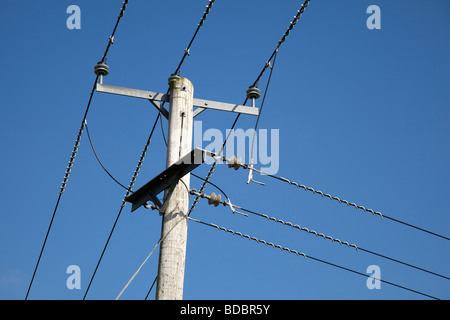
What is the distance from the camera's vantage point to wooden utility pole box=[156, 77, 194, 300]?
8.98m

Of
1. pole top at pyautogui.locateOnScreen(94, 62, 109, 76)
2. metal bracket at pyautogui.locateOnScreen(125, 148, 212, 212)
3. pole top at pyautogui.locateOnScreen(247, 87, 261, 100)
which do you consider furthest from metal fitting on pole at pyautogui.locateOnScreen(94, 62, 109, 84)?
pole top at pyautogui.locateOnScreen(247, 87, 261, 100)

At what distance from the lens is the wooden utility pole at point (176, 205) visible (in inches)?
354

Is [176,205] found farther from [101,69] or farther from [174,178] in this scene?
[101,69]

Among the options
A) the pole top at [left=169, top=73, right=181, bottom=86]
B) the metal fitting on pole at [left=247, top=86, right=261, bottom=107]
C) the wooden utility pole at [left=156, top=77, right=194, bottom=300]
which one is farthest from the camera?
the metal fitting on pole at [left=247, top=86, right=261, bottom=107]

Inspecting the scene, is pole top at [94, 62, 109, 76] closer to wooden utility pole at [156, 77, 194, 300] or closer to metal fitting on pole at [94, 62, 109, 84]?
metal fitting on pole at [94, 62, 109, 84]

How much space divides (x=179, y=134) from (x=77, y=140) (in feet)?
9.20

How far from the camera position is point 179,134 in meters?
9.86

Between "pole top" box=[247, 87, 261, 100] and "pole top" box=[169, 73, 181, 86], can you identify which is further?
"pole top" box=[247, 87, 261, 100]

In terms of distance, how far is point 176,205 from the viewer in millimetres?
9438

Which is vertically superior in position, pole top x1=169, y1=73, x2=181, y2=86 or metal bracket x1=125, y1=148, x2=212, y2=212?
pole top x1=169, y1=73, x2=181, y2=86

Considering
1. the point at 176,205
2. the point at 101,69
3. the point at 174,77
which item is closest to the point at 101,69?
the point at 101,69

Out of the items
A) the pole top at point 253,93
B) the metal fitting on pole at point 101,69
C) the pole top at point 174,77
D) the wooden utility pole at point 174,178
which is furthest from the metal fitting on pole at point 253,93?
the metal fitting on pole at point 101,69
